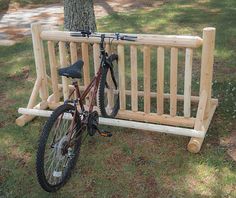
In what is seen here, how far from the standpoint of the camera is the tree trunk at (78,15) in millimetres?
8164

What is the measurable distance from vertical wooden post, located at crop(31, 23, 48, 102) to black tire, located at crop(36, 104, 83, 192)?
58.9 inches

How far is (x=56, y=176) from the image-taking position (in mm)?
4262

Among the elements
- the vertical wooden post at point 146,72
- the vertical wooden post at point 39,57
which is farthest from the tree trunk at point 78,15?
the vertical wooden post at point 146,72

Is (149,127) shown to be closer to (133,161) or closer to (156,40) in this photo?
(133,161)

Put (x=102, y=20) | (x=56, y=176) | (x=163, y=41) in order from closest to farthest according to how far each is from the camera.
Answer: (x=56, y=176) < (x=163, y=41) < (x=102, y=20)

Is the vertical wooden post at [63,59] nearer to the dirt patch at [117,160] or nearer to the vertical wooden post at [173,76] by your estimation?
the dirt patch at [117,160]

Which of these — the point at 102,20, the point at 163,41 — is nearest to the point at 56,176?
the point at 163,41

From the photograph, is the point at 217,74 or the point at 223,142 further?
the point at 217,74

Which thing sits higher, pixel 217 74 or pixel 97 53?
pixel 97 53

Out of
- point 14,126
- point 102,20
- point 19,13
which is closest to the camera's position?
point 14,126

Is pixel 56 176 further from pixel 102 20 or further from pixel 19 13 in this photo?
pixel 19 13

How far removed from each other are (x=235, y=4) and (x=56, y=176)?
31.2ft

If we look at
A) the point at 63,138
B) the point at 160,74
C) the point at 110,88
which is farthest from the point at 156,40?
the point at 63,138

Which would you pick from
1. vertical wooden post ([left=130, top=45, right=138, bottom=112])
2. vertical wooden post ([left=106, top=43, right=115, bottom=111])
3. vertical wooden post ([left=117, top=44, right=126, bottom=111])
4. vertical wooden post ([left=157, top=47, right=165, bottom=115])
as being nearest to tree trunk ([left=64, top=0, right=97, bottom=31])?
vertical wooden post ([left=106, top=43, right=115, bottom=111])
